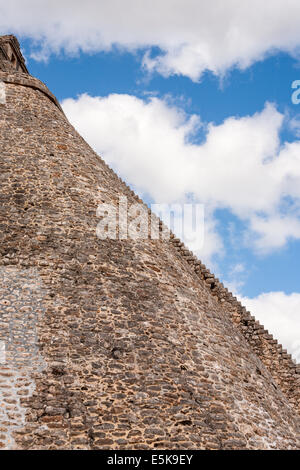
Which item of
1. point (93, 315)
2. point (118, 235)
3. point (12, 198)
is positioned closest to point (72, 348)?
point (93, 315)

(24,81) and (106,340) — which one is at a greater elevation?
(24,81)

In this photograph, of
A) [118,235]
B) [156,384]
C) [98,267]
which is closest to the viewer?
[156,384]

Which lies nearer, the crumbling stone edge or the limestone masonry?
the limestone masonry

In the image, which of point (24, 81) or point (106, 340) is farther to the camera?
point (24, 81)

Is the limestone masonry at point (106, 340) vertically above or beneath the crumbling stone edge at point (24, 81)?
beneath

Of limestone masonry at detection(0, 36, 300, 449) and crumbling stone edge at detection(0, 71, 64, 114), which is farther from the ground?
crumbling stone edge at detection(0, 71, 64, 114)

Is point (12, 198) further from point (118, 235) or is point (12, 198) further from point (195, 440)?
point (195, 440)

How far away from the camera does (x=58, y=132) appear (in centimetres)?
1586

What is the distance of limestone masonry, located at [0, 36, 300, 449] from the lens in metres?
8.38

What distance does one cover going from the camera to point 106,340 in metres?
9.69

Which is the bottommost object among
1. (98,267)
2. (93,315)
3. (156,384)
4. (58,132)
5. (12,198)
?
(156,384)

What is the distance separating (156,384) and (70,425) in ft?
6.17

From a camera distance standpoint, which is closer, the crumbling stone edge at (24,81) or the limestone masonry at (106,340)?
the limestone masonry at (106,340)

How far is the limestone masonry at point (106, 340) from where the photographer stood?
8.38 meters
